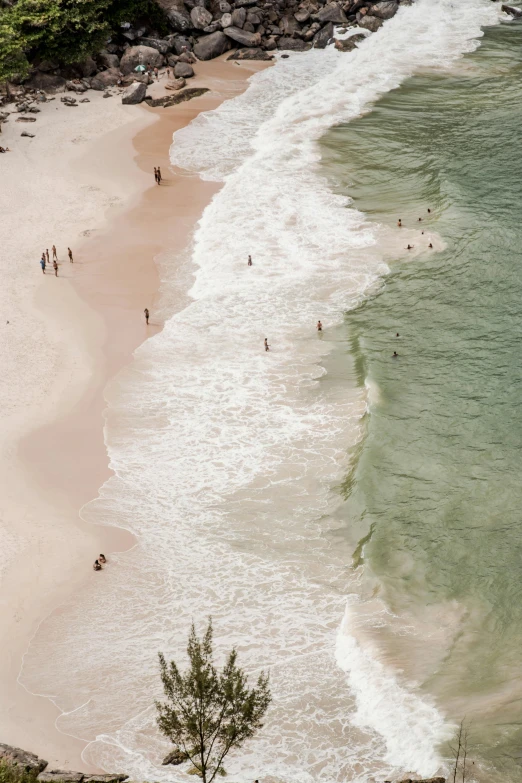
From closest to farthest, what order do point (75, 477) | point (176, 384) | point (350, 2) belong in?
point (75, 477), point (176, 384), point (350, 2)

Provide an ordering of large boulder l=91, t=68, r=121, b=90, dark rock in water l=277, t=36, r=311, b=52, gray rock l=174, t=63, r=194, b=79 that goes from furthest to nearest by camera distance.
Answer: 1. dark rock in water l=277, t=36, r=311, b=52
2. gray rock l=174, t=63, r=194, b=79
3. large boulder l=91, t=68, r=121, b=90

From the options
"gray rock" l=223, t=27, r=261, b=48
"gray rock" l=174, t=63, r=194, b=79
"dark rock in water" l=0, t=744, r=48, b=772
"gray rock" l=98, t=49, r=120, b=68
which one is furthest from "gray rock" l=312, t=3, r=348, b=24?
"dark rock in water" l=0, t=744, r=48, b=772

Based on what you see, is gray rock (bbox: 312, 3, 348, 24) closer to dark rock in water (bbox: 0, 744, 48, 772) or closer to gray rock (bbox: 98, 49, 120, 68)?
gray rock (bbox: 98, 49, 120, 68)

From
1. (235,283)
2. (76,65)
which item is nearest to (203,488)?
(235,283)

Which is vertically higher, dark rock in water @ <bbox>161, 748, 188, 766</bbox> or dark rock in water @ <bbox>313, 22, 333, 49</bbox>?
dark rock in water @ <bbox>313, 22, 333, 49</bbox>

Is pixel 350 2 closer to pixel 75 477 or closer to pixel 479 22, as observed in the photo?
pixel 479 22

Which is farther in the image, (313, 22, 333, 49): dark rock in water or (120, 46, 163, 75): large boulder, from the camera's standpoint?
(313, 22, 333, 49): dark rock in water

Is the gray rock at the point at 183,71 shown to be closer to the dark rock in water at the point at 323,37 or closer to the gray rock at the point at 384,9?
the dark rock in water at the point at 323,37
